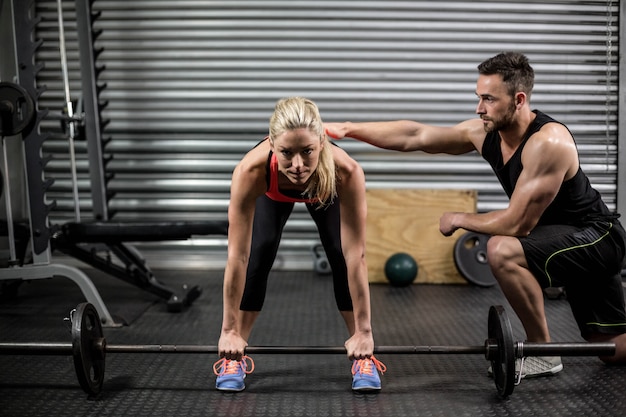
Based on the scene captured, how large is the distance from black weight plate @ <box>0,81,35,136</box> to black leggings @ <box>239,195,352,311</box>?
53.1 inches

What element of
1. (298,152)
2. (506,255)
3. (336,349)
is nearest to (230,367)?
(336,349)

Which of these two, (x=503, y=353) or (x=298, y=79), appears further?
(x=298, y=79)

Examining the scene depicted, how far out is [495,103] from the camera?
2.21 m

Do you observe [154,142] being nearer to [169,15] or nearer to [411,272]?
[169,15]

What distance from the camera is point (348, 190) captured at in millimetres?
2000

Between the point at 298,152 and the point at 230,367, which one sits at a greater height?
the point at 298,152

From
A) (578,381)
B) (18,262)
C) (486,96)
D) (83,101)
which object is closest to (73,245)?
(18,262)

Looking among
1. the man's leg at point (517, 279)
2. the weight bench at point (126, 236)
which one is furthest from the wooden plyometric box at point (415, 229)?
the man's leg at point (517, 279)

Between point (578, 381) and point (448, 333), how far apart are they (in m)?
0.74

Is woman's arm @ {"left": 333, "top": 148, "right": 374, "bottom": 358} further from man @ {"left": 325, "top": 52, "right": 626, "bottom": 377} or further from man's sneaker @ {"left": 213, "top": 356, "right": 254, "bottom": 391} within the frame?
man's sneaker @ {"left": 213, "top": 356, "right": 254, "bottom": 391}

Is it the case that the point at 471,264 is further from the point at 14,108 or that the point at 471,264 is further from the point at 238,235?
the point at 14,108

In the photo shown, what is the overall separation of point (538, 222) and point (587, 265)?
8.9 inches

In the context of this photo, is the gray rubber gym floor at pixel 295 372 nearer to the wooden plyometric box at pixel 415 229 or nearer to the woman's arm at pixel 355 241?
the woman's arm at pixel 355 241

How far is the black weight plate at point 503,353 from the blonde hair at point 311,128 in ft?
2.14
